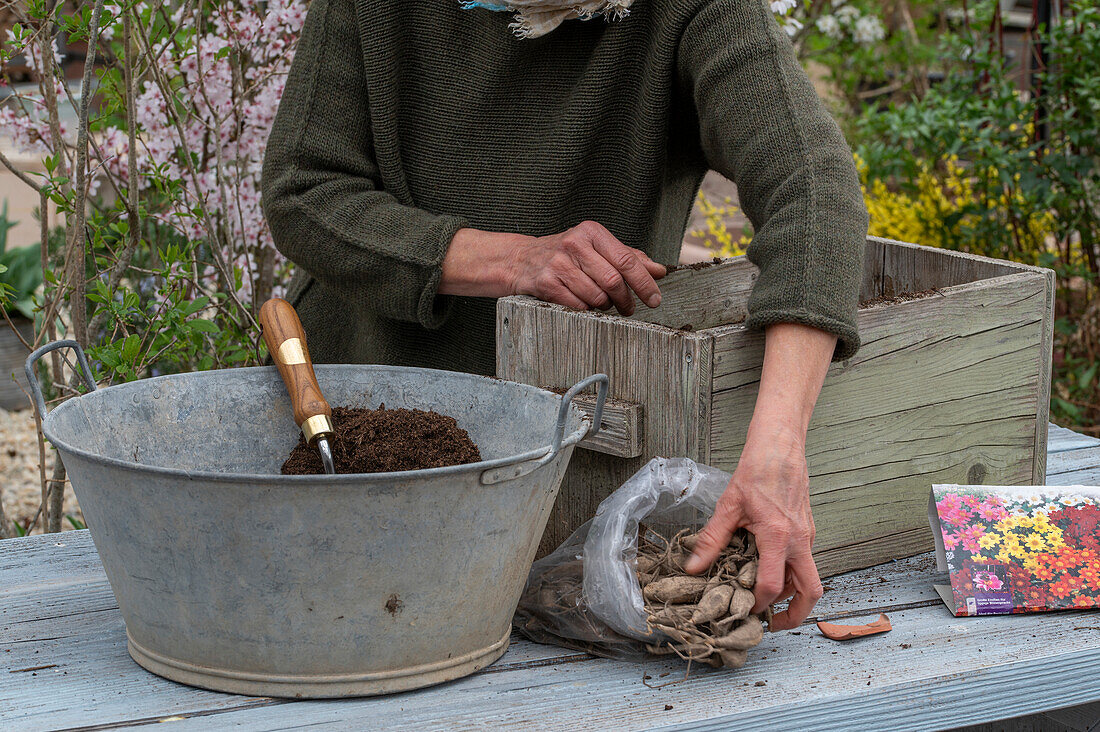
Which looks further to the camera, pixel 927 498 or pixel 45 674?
pixel 927 498

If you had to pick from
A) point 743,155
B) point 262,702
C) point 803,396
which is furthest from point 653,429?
point 262,702

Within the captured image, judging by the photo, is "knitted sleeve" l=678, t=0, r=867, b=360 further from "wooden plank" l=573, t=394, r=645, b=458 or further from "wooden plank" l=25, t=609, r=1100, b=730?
"wooden plank" l=25, t=609, r=1100, b=730

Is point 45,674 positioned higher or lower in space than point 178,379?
lower

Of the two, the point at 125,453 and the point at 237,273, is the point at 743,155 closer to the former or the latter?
the point at 125,453

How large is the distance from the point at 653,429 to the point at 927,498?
51 cm

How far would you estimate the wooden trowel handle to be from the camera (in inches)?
51.8

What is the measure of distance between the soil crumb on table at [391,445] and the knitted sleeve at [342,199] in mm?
343

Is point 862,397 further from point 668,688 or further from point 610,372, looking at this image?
point 668,688

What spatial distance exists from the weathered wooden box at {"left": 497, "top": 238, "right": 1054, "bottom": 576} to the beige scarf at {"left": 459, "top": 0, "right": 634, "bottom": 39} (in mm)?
441

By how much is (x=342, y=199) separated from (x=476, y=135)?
258 mm

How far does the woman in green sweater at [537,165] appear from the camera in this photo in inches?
56.6

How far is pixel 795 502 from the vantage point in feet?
4.17

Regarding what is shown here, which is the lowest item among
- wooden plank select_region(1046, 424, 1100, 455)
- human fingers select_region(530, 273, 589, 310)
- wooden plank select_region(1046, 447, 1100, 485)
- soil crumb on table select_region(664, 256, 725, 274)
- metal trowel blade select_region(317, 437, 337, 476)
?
wooden plank select_region(1046, 424, 1100, 455)

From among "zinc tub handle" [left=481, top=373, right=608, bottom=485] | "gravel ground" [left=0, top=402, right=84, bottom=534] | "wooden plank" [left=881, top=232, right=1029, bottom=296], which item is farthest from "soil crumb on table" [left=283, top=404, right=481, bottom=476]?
"gravel ground" [left=0, top=402, right=84, bottom=534]
